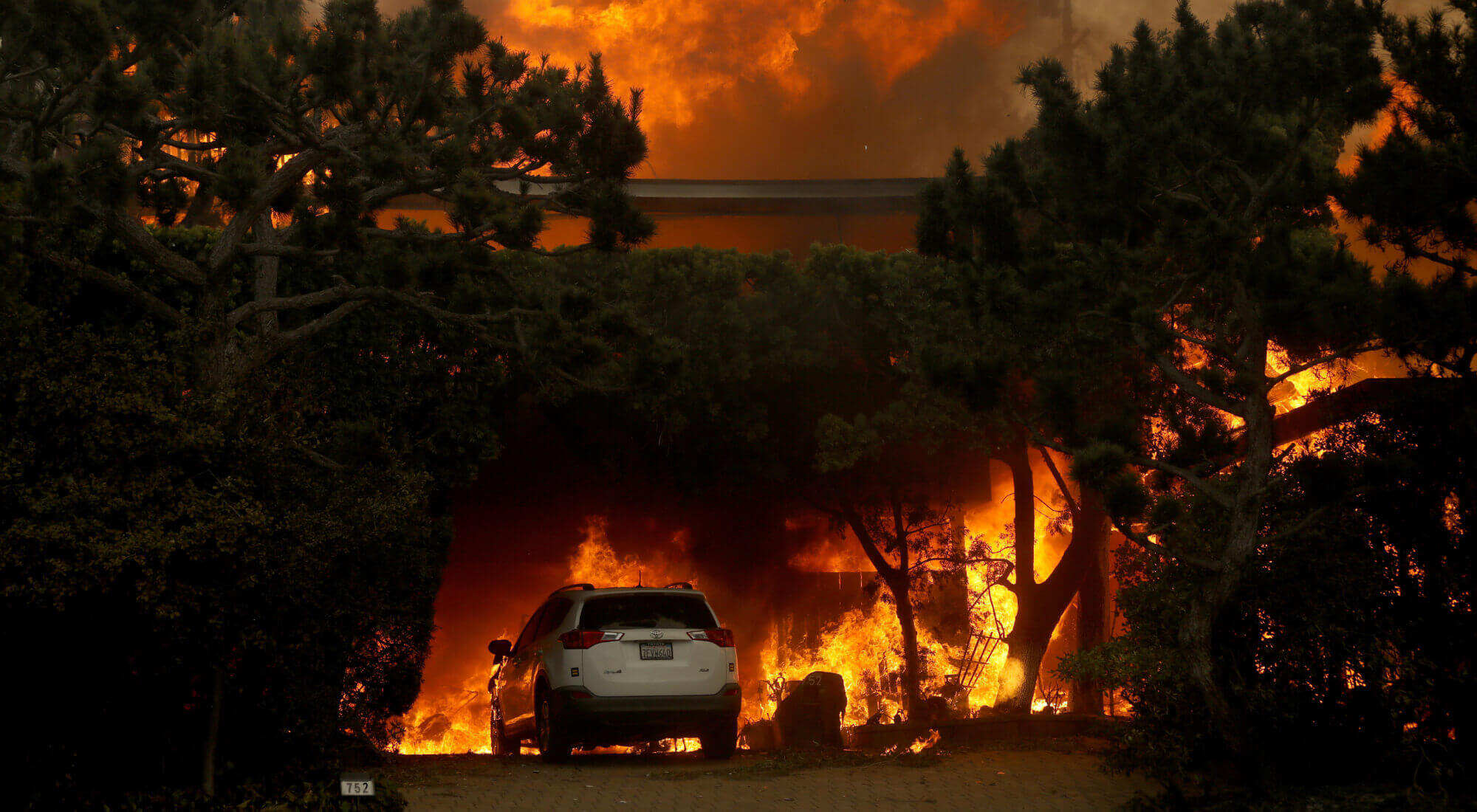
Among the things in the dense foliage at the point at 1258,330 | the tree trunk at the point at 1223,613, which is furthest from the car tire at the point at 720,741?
the tree trunk at the point at 1223,613

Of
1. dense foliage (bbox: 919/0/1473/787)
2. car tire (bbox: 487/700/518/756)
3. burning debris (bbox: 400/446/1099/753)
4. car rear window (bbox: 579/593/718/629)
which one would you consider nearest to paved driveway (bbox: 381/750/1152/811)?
car tire (bbox: 487/700/518/756)

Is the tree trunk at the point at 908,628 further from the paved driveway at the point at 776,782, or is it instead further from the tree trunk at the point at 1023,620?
the paved driveway at the point at 776,782

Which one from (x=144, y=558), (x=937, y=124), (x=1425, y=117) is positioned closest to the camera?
(x=144, y=558)

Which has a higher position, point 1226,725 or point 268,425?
point 268,425

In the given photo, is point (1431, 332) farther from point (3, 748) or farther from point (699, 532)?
point (699, 532)

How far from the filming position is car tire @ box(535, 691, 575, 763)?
1098 cm

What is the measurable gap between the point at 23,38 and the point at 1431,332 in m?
10.9

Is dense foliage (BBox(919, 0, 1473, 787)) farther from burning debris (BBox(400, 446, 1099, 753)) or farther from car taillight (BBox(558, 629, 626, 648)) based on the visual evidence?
burning debris (BBox(400, 446, 1099, 753))

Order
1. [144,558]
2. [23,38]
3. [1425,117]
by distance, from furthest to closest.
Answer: [23,38] → [1425,117] → [144,558]

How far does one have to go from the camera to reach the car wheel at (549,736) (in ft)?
36.1

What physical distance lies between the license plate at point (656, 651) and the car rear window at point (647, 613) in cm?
17

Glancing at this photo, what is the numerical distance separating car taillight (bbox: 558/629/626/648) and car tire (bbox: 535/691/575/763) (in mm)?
657

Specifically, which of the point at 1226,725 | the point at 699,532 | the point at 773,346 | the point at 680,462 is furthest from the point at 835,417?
the point at 1226,725

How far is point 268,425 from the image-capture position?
8.27 meters
